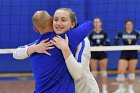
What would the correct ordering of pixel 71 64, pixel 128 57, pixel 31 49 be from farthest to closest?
pixel 128 57 < pixel 31 49 < pixel 71 64

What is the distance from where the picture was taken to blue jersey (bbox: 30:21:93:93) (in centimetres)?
178

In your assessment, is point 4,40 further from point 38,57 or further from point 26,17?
point 38,57

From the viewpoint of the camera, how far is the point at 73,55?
186 cm

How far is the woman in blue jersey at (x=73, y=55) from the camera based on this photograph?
5.82 feet

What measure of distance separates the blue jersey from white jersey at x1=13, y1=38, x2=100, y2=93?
4cm

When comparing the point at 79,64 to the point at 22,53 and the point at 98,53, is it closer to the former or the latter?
the point at 22,53

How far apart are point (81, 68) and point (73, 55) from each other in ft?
0.29

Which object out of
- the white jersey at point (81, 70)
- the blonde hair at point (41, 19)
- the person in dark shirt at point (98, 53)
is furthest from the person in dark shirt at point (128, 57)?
the blonde hair at point (41, 19)

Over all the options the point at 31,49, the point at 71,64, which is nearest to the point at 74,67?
the point at 71,64

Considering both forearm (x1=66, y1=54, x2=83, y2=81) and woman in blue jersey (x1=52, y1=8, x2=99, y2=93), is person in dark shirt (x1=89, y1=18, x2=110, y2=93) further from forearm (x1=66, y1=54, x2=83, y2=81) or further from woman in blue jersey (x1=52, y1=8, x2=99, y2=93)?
forearm (x1=66, y1=54, x2=83, y2=81)

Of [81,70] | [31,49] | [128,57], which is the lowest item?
[128,57]

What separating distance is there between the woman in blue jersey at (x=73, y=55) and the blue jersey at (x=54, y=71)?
4 cm

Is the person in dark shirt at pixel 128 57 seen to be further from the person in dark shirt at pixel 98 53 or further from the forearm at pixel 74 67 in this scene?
the forearm at pixel 74 67

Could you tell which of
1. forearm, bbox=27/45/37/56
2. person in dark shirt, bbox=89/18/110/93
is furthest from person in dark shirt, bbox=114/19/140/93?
forearm, bbox=27/45/37/56
